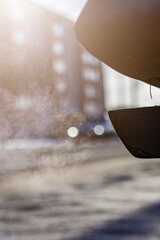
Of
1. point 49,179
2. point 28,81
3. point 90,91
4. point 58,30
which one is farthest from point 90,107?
point 28,81

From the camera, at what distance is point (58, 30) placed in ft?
137

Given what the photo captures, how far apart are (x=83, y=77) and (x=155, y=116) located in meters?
49.7

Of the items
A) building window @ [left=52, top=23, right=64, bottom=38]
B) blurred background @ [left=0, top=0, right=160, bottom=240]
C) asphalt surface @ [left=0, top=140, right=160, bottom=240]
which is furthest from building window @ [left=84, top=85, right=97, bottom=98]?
asphalt surface @ [left=0, top=140, right=160, bottom=240]

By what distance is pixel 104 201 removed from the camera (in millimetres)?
7305

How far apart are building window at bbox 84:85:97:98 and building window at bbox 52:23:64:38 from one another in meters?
7.38

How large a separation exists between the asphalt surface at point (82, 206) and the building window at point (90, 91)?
39440 mm

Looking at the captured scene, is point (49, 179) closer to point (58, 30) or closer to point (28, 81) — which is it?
point (28, 81)

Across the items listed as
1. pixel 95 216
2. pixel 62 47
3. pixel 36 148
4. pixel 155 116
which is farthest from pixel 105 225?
pixel 62 47

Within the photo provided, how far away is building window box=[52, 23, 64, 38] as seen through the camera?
3990cm

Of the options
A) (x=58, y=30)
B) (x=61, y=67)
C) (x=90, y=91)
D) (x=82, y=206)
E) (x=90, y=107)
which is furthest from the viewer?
(x=90, y=107)

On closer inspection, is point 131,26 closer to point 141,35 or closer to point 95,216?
point 141,35

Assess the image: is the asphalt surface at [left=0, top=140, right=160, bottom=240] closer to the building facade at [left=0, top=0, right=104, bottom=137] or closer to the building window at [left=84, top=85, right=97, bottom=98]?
the building facade at [left=0, top=0, right=104, bottom=137]

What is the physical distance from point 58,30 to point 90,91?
11900 mm

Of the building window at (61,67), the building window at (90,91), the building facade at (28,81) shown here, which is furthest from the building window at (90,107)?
the building facade at (28,81)
